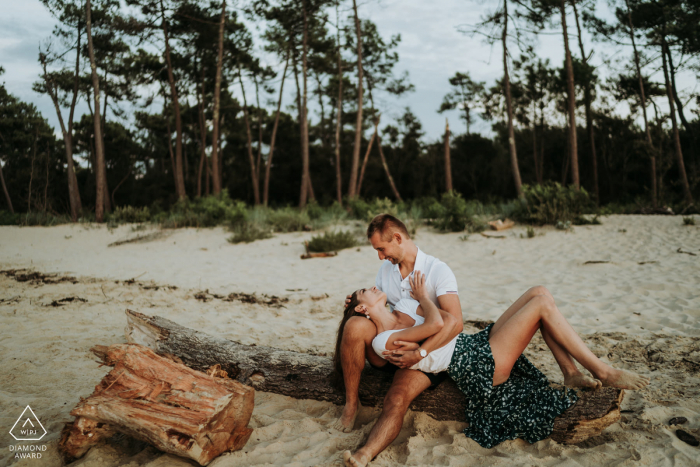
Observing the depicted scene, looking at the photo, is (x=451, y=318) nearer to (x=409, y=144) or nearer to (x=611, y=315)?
(x=611, y=315)

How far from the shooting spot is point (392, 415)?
7.97 feet

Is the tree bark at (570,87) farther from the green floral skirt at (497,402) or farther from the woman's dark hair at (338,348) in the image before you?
the woman's dark hair at (338,348)

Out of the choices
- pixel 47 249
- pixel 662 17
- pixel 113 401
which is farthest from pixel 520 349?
pixel 662 17

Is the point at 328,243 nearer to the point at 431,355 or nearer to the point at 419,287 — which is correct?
the point at 419,287

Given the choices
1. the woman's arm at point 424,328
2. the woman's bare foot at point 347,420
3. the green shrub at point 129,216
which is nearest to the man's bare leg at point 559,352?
the woman's arm at point 424,328

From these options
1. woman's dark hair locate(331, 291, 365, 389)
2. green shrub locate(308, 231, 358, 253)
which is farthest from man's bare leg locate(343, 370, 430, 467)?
green shrub locate(308, 231, 358, 253)

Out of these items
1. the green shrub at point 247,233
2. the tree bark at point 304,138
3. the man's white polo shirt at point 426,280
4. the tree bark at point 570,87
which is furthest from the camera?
the tree bark at point 304,138

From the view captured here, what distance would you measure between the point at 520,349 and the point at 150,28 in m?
19.4

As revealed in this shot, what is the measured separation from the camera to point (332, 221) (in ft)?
41.4

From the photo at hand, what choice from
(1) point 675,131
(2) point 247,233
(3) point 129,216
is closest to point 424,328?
(2) point 247,233

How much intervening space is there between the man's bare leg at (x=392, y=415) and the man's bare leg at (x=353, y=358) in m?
0.26

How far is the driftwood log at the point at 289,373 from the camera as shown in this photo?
244 centimetres

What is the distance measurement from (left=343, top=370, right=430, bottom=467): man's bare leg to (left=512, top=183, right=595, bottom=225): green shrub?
948cm

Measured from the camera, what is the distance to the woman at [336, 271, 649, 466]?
8.03 ft
